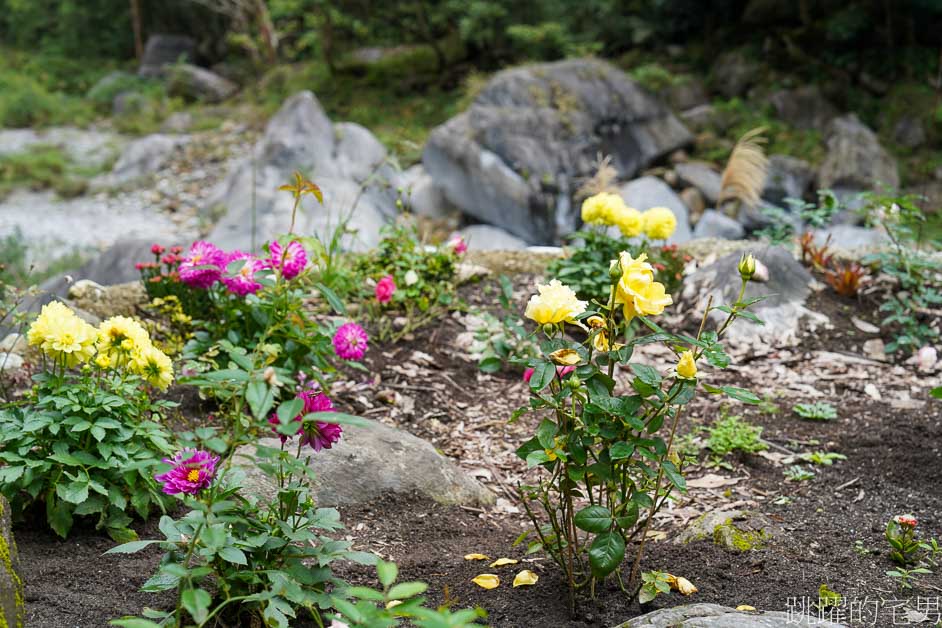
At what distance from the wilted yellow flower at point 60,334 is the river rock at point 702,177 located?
7.88 metres

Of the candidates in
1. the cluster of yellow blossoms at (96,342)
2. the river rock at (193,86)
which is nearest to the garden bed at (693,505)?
the cluster of yellow blossoms at (96,342)

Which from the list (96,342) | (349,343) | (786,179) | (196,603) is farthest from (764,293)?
(786,179)

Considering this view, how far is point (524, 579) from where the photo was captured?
6.11 ft

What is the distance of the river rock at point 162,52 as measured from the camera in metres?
14.4

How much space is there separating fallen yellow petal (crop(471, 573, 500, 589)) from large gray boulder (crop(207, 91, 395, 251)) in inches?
172

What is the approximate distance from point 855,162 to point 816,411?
22.5ft

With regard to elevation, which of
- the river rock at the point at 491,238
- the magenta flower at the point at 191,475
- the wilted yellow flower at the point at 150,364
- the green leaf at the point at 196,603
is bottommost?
the river rock at the point at 491,238

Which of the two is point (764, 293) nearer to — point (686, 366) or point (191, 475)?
point (686, 366)

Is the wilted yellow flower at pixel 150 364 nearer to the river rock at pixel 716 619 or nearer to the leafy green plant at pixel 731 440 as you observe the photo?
the river rock at pixel 716 619

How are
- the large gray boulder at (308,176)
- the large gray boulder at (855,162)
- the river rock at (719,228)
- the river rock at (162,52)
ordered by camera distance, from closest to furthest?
the large gray boulder at (308,176) < the river rock at (719,228) < the large gray boulder at (855,162) < the river rock at (162,52)

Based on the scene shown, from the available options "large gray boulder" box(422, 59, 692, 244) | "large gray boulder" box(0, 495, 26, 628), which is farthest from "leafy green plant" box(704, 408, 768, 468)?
"large gray boulder" box(422, 59, 692, 244)

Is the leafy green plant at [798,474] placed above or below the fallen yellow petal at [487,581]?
below

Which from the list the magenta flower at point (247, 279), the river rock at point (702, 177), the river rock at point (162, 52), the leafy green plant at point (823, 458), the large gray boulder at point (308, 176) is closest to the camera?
the magenta flower at point (247, 279)

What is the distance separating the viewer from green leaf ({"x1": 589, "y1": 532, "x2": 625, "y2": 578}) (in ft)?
5.38
